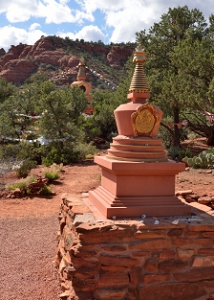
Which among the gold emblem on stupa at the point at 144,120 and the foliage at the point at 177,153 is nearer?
the gold emblem on stupa at the point at 144,120

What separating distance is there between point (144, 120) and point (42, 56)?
258ft

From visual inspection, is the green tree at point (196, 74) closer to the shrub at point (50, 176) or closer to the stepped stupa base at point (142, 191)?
the shrub at point (50, 176)

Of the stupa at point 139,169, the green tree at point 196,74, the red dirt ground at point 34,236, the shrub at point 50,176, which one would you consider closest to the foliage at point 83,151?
the red dirt ground at point 34,236

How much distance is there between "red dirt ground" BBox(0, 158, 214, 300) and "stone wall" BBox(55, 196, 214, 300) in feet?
3.11

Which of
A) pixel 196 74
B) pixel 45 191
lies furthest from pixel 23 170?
pixel 196 74

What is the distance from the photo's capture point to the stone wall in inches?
144

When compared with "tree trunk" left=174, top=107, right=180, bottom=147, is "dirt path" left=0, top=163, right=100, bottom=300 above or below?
below

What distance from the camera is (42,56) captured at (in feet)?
255

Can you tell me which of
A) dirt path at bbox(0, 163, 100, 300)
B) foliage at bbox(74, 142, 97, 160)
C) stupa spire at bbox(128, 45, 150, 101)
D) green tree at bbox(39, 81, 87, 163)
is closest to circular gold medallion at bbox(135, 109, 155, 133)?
stupa spire at bbox(128, 45, 150, 101)

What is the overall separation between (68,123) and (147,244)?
44.4ft

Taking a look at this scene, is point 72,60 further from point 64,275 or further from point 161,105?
point 64,275

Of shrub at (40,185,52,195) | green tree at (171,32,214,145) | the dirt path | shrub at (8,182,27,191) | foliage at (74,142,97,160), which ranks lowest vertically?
the dirt path

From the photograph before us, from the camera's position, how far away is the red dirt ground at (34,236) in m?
4.50

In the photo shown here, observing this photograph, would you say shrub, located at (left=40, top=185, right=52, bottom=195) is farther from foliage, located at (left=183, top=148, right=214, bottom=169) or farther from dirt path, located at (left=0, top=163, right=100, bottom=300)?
foliage, located at (left=183, top=148, right=214, bottom=169)
